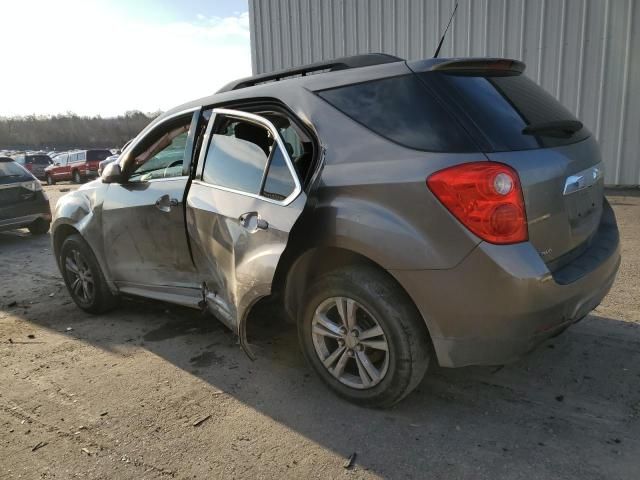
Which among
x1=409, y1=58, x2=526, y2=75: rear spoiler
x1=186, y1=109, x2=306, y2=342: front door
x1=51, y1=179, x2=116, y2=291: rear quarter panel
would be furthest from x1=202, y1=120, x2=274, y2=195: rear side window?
x1=51, y1=179, x2=116, y2=291: rear quarter panel

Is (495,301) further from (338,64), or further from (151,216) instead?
(151,216)

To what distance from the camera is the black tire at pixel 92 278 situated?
423cm

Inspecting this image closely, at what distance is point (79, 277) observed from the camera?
4.43 m

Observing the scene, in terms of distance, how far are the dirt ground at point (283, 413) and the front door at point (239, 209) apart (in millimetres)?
313

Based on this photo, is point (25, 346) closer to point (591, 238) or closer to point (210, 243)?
point (210, 243)

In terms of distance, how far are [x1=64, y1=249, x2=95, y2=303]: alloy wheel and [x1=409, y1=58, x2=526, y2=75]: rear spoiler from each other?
321 centimetres

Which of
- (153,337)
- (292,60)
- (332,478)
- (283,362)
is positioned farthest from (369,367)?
(292,60)

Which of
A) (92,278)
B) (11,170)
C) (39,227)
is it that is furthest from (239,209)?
(39,227)

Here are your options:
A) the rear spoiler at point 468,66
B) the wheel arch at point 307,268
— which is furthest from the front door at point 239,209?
the rear spoiler at point 468,66

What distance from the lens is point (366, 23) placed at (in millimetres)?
11703

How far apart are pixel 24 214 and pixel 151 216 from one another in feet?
20.4

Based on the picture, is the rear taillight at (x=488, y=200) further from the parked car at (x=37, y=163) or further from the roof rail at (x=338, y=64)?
the parked car at (x=37, y=163)

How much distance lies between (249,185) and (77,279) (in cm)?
239

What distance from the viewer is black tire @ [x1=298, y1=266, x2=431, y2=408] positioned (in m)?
2.42
